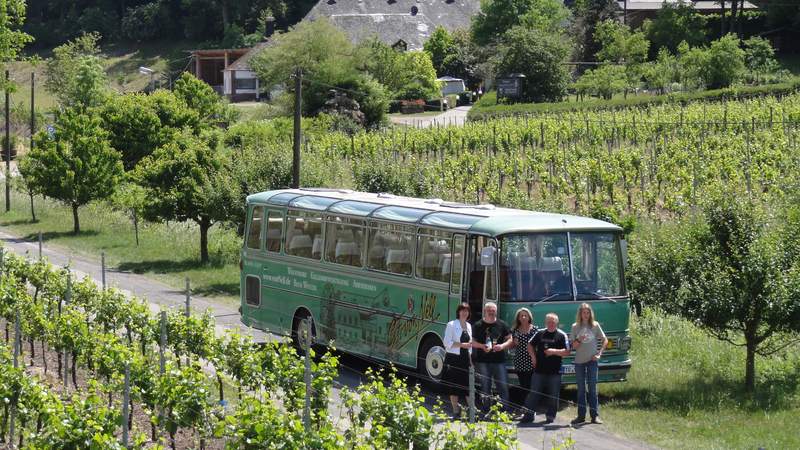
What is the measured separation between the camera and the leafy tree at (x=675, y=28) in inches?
3581

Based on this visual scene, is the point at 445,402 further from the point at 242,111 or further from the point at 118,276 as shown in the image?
the point at 242,111

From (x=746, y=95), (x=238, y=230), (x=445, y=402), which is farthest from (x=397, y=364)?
(x=746, y=95)

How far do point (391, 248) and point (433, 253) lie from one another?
1.18 metres

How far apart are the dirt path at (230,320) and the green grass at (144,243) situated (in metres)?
0.68

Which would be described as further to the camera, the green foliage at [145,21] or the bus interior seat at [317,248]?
the green foliage at [145,21]

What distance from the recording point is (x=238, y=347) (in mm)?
16250

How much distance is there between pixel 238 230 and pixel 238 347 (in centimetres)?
1902

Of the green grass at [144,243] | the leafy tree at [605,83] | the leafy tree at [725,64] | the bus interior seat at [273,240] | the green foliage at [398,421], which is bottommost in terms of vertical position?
the green grass at [144,243]

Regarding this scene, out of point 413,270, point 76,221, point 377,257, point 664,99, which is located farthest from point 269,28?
point 413,270

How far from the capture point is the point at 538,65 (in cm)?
8169

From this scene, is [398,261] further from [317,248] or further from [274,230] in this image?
[274,230]

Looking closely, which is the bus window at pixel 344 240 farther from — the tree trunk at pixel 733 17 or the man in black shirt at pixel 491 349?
the tree trunk at pixel 733 17

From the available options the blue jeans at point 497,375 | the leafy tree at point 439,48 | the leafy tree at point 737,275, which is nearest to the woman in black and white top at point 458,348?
the blue jeans at point 497,375

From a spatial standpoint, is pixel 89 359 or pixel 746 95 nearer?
pixel 89 359
